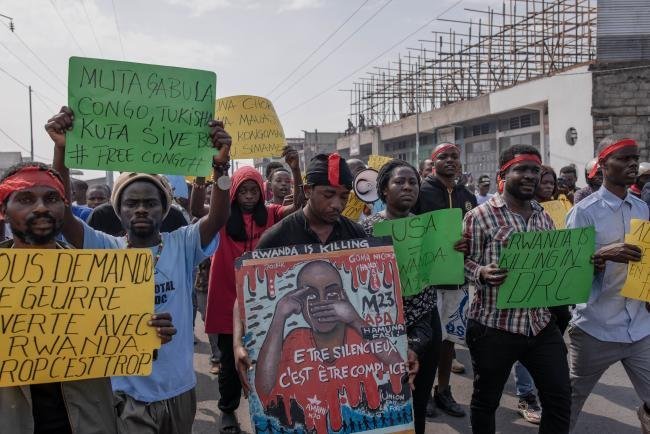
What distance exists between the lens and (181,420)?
2.68 metres

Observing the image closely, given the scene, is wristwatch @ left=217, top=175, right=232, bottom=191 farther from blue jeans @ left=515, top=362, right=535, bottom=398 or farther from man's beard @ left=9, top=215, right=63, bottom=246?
blue jeans @ left=515, top=362, right=535, bottom=398

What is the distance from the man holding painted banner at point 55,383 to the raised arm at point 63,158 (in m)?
0.29

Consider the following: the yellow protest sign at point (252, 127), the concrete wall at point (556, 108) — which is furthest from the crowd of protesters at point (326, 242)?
the concrete wall at point (556, 108)

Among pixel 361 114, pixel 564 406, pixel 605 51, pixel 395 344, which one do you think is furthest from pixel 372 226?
pixel 361 114

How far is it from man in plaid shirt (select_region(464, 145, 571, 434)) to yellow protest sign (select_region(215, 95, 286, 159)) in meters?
2.41

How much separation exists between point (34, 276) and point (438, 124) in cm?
2655

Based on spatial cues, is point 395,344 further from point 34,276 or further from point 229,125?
point 229,125

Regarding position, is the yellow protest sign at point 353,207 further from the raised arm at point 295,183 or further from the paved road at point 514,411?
the paved road at point 514,411

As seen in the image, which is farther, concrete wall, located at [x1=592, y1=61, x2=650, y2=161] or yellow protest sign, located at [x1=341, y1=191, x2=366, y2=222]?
concrete wall, located at [x1=592, y1=61, x2=650, y2=161]

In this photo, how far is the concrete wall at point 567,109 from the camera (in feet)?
53.8

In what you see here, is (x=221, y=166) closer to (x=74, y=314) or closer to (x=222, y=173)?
(x=222, y=173)

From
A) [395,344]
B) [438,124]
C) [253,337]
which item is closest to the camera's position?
[253,337]

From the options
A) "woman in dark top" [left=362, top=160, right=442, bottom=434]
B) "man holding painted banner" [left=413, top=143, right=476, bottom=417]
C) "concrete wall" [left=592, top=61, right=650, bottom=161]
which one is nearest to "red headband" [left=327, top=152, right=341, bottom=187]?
"woman in dark top" [left=362, top=160, right=442, bottom=434]

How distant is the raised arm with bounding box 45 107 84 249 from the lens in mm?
2570
